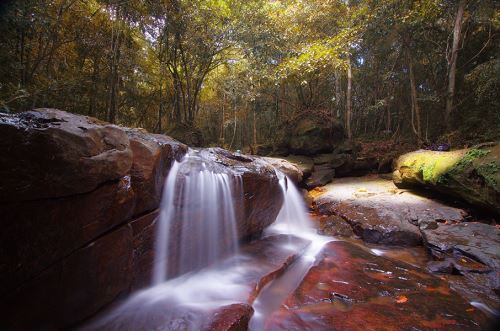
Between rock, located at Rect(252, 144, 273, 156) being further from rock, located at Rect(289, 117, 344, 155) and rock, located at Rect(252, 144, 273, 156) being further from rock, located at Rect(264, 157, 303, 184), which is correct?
rock, located at Rect(264, 157, 303, 184)

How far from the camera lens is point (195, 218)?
4.66 meters

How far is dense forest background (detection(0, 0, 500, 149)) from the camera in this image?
901cm

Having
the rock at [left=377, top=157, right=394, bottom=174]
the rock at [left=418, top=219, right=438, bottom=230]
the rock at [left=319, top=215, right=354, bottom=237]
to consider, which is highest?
the rock at [left=377, top=157, right=394, bottom=174]

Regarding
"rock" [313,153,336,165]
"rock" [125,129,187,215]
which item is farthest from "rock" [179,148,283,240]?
"rock" [313,153,336,165]

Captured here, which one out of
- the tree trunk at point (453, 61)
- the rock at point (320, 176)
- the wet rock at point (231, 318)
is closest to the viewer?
the wet rock at point (231, 318)

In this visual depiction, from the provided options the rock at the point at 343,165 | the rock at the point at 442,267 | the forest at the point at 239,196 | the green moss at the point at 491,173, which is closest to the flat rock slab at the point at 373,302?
the forest at the point at 239,196

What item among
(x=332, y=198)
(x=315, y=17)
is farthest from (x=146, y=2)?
(x=332, y=198)

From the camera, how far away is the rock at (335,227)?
273 inches

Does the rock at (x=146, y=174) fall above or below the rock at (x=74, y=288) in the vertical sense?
above

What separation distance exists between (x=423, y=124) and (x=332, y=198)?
35.0 ft

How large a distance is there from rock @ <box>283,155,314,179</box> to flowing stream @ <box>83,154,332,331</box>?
5.26 meters

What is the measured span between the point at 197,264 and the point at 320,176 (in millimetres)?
7529

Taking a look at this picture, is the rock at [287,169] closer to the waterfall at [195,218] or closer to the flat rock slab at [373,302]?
the waterfall at [195,218]

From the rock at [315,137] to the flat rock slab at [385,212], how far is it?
381cm
